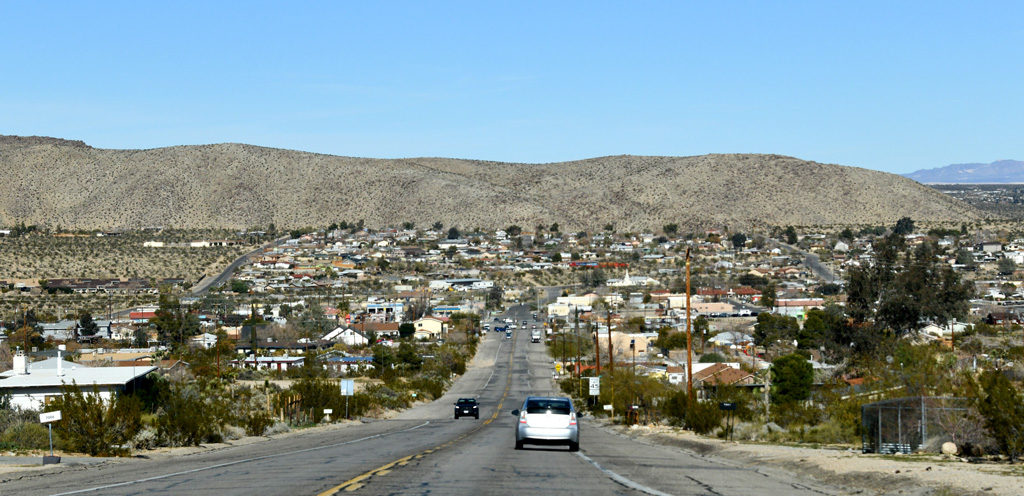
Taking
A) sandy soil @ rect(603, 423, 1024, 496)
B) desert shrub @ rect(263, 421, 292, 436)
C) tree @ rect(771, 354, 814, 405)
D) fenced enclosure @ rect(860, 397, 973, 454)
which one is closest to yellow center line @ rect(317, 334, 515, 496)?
sandy soil @ rect(603, 423, 1024, 496)

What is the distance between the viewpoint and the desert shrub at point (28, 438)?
28.4 m

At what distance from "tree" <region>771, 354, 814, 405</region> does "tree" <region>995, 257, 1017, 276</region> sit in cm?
9434

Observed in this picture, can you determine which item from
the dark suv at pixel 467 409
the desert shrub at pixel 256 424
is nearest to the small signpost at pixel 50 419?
the desert shrub at pixel 256 424

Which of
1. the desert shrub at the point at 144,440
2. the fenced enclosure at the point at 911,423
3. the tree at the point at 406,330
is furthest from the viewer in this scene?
the tree at the point at 406,330

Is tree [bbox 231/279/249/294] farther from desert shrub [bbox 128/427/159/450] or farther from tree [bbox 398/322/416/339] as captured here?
desert shrub [bbox 128/427/159/450]

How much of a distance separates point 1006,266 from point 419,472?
144 metres

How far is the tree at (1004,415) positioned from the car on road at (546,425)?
1010cm

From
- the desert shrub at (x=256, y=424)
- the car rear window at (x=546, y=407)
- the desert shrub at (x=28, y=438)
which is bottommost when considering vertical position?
the desert shrub at (x=256, y=424)

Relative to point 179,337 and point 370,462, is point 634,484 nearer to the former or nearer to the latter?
point 370,462

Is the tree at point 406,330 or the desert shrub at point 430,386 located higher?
the tree at point 406,330

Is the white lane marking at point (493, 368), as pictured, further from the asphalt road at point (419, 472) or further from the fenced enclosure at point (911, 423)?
the fenced enclosure at point (911, 423)

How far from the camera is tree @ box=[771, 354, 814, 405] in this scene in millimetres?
62281

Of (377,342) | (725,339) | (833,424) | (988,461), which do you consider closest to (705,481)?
(988,461)

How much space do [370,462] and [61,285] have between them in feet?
392
